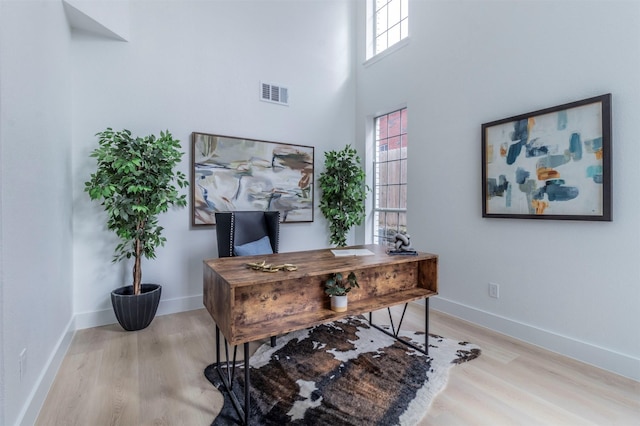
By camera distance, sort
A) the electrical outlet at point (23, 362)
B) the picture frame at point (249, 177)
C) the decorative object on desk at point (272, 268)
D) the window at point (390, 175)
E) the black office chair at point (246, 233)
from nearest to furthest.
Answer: the electrical outlet at point (23, 362)
the decorative object on desk at point (272, 268)
the black office chair at point (246, 233)
the picture frame at point (249, 177)
the window at point (390, 175)

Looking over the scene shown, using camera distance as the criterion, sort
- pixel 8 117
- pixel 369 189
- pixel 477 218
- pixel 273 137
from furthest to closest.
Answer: pixel 369 189 → pixel 273 137 → pixel 477 218 → pixel 8 117

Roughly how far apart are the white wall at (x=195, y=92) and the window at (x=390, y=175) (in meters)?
0.53

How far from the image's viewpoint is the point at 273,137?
3.69 meters

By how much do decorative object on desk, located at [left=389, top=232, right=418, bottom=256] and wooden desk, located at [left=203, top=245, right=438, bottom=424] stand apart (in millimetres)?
71

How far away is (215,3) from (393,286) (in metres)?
3.53

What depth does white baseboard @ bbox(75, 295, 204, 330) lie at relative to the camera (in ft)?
8.97

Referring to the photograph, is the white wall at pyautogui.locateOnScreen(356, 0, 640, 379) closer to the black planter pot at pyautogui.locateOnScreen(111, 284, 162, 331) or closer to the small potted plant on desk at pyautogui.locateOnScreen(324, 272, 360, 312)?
the small potted plant on desk at pyautogui.locateOnScreen(324, 272, 360, 312)

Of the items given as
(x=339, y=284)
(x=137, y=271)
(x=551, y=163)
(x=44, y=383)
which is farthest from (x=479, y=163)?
(x=44, y=383)

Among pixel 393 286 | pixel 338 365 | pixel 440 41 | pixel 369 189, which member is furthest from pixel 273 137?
pixel 338 365

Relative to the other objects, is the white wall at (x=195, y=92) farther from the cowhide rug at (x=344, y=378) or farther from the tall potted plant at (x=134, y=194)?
the cowhide rug at (x=344, y=378)

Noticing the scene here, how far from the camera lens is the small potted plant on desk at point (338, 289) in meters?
1.80

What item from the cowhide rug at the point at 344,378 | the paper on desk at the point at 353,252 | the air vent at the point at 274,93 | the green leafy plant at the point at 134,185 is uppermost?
the air vent at the point at 274,93

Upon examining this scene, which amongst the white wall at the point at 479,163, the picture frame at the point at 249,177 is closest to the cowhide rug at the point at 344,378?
the white wall at the point at 479,163

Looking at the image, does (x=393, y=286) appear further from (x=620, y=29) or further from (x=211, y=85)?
(x=211, y=85)
